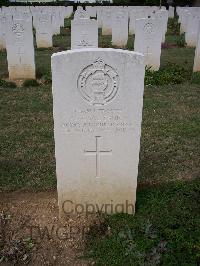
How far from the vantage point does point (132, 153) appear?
172 inches

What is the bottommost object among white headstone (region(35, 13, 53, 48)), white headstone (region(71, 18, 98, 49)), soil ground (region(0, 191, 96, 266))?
soil ground (region(0, 191, 96, 266))

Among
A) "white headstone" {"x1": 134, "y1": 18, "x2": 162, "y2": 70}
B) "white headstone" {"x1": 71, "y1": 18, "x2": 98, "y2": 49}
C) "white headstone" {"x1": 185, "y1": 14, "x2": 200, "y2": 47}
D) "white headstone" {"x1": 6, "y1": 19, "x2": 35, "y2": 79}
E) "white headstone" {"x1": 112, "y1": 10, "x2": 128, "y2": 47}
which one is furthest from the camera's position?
"white headstone" {"x1": 185, "y1": 14, "x2": 200, "y2": 47}

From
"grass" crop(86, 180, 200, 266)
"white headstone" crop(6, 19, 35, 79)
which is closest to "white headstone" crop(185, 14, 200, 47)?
"white headstone" crop(6, 19, 35, 79)

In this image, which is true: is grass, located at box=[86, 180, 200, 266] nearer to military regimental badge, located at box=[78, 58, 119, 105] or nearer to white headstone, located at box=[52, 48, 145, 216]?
white headstone, located at box=[52, 48, 145, 216]

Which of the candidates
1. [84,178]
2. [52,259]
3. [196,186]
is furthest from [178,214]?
[52,259]

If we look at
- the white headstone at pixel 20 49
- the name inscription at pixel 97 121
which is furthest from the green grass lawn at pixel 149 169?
the name inscription at pixel 97 121

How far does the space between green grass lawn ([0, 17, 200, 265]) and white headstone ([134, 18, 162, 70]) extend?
1487 millimetres

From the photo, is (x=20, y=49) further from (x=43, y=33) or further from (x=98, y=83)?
(x=98, y=83)

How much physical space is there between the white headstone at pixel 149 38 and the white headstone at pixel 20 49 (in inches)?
126

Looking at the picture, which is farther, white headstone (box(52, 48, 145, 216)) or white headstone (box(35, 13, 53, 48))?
white headstone (box(35, 13, 53, 48))

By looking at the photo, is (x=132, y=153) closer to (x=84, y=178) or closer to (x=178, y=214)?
(x=84, y=178)

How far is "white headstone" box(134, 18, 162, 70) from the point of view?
36.1 ft

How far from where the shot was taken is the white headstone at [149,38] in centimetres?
1102

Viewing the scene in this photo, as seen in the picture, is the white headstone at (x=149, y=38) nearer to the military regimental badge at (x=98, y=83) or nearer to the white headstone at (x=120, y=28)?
the white headstone at (x=120, y=28)
